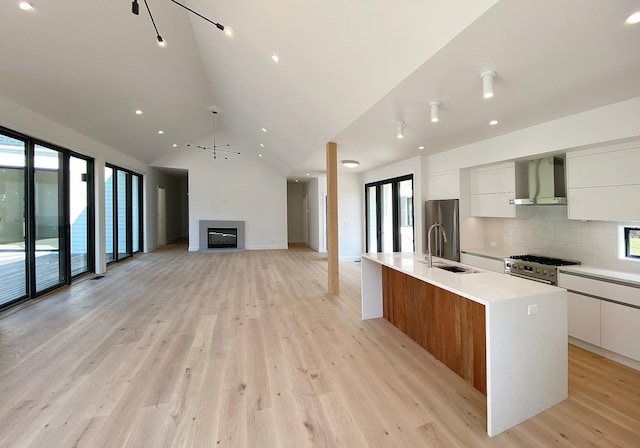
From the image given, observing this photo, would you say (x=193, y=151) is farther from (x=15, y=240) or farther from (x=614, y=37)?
(x=614, y=37)

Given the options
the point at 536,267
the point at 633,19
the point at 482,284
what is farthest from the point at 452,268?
the point at 633,19

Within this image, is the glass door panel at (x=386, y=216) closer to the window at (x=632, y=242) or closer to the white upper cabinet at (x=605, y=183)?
the white upper cabinet at (x=605, y=183)

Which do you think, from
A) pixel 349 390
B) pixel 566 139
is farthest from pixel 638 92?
pixel 349 390

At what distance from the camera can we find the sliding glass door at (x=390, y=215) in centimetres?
622

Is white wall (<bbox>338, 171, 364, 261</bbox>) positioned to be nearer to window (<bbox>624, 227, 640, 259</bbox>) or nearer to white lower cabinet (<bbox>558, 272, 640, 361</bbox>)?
white lower cabinet (<bbox>558, 272, 640, 361</bbox>)

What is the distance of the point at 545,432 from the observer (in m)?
1.71

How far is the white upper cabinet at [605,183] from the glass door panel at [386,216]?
12.8ft

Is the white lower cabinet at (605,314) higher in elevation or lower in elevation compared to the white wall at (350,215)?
lower

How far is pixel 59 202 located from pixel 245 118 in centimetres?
412

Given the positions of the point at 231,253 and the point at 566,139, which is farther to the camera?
the point at 231,253

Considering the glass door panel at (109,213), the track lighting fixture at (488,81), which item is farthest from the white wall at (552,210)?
the glass door panel at (109,213)

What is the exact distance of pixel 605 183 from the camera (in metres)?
2.80

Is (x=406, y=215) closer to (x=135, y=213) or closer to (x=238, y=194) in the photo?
(x=238, y=194)

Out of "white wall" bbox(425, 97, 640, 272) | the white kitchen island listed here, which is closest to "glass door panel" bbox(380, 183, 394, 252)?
"white wall" bbox(425, 97, 640, 272)
